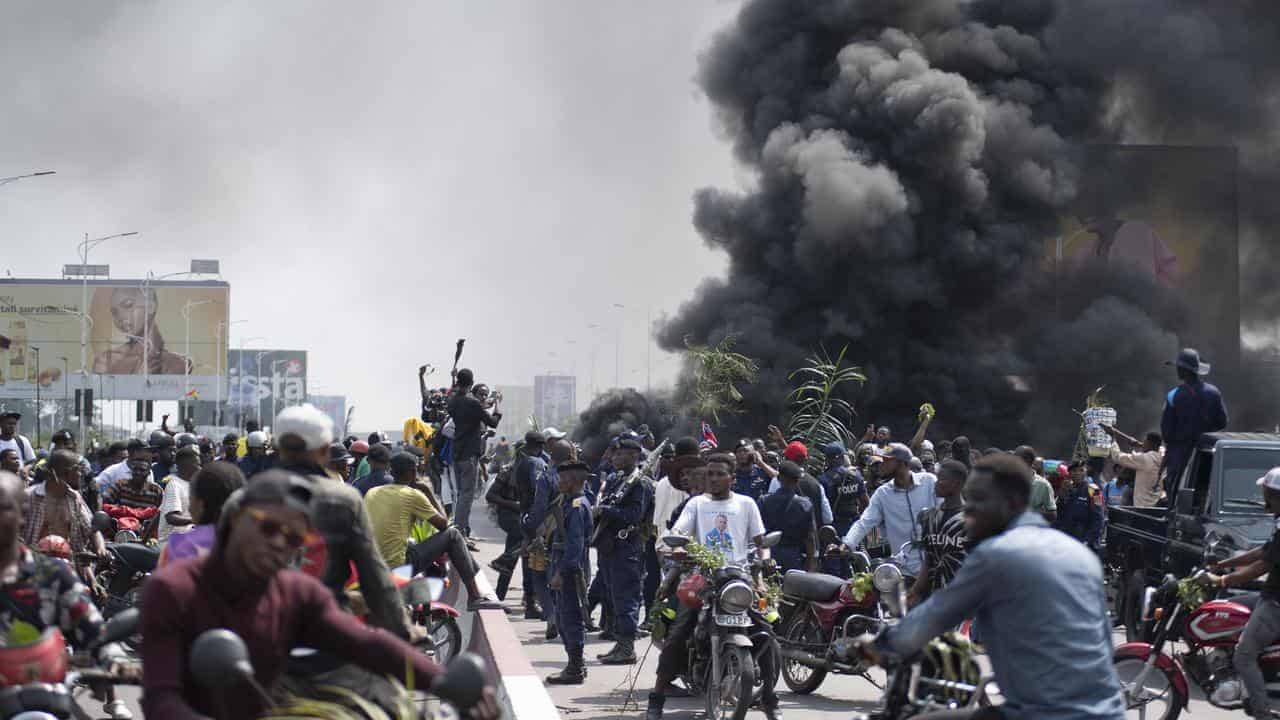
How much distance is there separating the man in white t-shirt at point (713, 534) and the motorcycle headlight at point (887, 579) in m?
3.20

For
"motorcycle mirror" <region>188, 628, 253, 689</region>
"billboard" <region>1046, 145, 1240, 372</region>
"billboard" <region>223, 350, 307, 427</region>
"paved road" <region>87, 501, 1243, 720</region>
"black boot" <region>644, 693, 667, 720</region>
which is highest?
"billboard" <region>1046, 145, 1240, 372</region>

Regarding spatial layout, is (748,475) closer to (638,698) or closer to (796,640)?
(796,640)

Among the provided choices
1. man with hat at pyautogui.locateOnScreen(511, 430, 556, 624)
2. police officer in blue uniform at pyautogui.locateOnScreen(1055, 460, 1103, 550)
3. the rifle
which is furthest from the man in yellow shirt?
police officer in blue uniform at pyautogui.locateOnScreen(1055, 460, 1103, 550)

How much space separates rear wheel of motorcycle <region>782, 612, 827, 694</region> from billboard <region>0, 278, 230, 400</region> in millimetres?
82983

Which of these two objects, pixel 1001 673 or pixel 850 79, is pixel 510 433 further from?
pixel 1001 673

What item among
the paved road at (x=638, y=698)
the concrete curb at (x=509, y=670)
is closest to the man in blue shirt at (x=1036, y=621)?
the concrete curb at (x=509, y=670)

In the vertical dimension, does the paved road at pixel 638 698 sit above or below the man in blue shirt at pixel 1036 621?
below

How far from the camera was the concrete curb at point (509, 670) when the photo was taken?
783cm

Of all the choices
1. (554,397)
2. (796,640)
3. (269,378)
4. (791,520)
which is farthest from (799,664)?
(554,397)

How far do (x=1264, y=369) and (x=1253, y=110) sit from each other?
282 inches

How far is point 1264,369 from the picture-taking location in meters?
43.4

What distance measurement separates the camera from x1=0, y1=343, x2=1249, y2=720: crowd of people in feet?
12.1

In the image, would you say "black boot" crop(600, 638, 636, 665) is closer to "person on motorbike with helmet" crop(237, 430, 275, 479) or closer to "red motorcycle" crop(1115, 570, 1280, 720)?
"red motorcycle" crop(1115, 570, 1280, 720)

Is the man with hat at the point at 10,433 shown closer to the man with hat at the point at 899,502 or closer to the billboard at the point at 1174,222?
the man with hat at the point at 899,502
